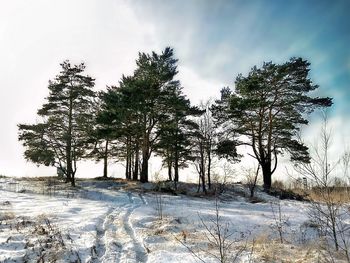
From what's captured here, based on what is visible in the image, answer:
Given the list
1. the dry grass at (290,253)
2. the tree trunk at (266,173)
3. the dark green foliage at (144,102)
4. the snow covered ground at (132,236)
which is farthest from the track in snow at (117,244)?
the tree trunk at (266,173)

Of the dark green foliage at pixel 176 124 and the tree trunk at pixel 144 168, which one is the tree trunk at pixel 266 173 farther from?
the tree trunk at pixel 144 168

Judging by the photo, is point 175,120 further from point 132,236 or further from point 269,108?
point 132,236

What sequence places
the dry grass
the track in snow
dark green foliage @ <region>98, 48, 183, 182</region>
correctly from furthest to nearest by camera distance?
dark green foliage @ <region>98, 48, 183, 182</region>, the track in snow, the dry grass

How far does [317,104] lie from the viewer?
28.4 metres

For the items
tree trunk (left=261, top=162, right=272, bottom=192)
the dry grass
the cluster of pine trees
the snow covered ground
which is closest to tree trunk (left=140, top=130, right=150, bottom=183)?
the cluster of pine trees

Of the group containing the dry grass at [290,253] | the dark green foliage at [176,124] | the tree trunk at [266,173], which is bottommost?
the dry grass at [290,253]

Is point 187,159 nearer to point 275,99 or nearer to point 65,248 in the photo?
point 275,99

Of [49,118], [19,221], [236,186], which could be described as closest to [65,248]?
[19,221]

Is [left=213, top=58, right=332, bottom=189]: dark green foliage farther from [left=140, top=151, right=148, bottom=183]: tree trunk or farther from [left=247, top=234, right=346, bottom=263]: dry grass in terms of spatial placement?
[left=247, top=234, right=346, bottom=263]: dry grass

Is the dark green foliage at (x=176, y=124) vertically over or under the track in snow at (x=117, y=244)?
over

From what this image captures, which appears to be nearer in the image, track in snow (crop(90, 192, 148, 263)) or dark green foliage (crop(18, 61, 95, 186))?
track in snow (crop(90, 192, 148, 263))

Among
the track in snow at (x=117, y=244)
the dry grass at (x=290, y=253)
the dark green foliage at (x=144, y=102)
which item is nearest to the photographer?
the dry grass at (x=290, y=253)

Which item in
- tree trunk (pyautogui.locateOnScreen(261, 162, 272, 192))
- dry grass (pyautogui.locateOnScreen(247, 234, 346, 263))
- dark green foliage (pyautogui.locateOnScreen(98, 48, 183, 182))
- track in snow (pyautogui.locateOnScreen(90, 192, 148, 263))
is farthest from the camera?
tree trunk (pyautogui.locateOnScreen(261, 162, 272, 192))

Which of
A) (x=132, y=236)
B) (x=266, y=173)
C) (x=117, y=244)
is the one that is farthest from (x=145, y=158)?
(x=117, y=244)
